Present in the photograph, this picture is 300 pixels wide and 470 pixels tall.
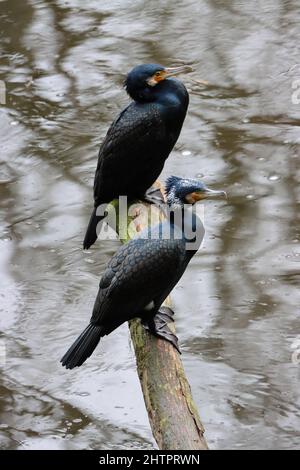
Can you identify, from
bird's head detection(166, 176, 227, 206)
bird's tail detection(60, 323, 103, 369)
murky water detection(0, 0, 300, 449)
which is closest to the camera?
bird's tail detection(60, 323, 103, 369)

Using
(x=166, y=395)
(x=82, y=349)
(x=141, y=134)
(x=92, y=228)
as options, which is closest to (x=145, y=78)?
(x=141, y=134)

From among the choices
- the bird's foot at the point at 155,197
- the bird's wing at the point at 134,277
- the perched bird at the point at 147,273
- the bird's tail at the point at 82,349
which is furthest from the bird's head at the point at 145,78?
the bird's tail at the point at 82,349

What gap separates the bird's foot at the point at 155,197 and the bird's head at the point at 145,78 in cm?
42

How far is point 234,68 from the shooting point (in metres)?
7.12

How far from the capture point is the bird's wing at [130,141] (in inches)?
162

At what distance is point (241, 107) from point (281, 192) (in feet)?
3.64

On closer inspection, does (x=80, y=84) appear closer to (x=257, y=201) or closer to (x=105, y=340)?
(x=257, y=201)

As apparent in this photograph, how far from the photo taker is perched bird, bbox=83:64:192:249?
162 inches

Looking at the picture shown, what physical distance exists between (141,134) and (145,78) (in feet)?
0.75

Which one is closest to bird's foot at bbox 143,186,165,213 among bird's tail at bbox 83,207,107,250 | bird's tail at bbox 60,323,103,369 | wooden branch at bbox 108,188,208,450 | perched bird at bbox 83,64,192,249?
perched bird at bbox 83,64,192,249

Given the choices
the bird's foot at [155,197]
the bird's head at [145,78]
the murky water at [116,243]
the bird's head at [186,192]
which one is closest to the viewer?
the bird's head at [186,192]

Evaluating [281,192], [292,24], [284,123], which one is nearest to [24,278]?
[281,192]

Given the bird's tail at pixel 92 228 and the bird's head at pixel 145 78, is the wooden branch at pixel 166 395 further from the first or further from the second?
the bird's head at pixel 145 78

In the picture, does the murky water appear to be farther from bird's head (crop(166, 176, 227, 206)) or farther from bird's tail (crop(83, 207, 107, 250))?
bird's head (crop(166, 176, 227, 206))
